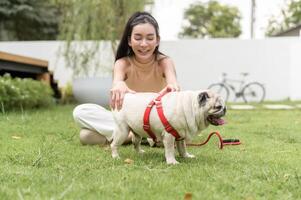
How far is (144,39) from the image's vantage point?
3545mm

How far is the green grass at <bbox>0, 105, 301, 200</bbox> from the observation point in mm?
2291

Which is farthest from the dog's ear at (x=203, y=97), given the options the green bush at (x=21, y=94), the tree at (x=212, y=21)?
the tree at (x=212, y=21)

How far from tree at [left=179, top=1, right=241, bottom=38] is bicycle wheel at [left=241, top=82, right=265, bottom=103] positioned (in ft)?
85.1

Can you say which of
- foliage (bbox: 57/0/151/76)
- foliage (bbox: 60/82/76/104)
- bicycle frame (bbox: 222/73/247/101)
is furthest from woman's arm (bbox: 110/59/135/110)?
bicycle frame (bbox: 222/73/247/101)

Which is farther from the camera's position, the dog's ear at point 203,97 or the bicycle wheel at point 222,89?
the bicycle wheel at point 222,89

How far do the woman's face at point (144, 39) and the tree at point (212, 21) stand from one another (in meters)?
35.8

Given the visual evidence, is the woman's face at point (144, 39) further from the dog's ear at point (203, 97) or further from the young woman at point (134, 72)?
the dog's ear at point (203, 97)

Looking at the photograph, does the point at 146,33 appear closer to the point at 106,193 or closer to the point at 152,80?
the point at 152,80

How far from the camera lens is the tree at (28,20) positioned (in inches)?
750

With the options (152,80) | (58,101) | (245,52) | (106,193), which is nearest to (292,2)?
(245,52)

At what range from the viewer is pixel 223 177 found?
265 centimetres

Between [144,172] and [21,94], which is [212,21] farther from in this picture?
[144,172]

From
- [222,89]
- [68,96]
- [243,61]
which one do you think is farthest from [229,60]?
[68,96]

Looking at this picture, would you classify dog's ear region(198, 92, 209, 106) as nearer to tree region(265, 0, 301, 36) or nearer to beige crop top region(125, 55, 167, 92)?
beige crop top region(125, 55, 167, 92)
